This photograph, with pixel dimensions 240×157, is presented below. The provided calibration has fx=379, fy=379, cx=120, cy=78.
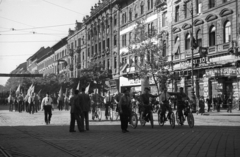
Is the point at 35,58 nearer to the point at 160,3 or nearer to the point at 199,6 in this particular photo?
the point at 160,3

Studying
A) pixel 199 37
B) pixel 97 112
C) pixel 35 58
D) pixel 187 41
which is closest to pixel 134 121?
pixel 97 112

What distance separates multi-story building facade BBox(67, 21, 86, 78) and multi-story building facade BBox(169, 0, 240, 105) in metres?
30.6

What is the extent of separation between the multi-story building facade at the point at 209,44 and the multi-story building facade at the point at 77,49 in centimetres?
3063

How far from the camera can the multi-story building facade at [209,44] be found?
109 feet

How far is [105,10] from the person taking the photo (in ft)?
197

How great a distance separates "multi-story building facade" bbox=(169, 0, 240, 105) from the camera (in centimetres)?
3331

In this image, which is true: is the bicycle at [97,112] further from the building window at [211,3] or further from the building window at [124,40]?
the building window at [124,40]

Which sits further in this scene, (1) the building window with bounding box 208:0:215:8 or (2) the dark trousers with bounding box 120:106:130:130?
(1) the building window with bounding box 208:0:215:8

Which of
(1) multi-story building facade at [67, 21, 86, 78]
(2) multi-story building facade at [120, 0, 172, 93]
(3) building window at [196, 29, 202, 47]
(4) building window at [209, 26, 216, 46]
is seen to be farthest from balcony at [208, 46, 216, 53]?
(1) multi-story building facade at [67, 21, 86, 78]

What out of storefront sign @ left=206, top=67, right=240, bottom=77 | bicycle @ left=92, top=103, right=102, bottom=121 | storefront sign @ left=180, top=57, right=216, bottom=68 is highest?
storefront sign @ left=180, top=57, right=216, bottom=68

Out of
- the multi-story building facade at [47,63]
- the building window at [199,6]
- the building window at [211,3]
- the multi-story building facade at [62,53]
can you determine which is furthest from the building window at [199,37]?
the multi-story building facade at [47,63]

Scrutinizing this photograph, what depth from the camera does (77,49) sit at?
2844 inches

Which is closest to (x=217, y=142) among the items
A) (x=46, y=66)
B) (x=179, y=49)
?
(x=179, y=49)

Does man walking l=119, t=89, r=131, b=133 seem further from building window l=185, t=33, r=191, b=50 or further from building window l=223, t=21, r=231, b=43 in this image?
building window l=185, t=33, r=191, b=50
